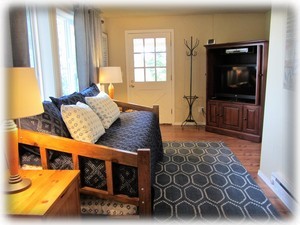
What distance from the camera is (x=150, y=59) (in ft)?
16.5

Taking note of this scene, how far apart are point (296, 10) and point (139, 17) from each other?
3.29 m

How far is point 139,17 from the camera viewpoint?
4926 mm

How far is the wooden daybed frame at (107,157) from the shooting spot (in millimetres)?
1649

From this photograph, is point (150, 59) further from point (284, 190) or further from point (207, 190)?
point (284, 190)

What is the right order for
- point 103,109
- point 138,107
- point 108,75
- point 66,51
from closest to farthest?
point 103,109
point 66,51
point 138,107
point 108,75

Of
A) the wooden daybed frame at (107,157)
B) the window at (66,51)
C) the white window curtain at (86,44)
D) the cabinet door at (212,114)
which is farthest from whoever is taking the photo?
the cabinet door at (212,114)

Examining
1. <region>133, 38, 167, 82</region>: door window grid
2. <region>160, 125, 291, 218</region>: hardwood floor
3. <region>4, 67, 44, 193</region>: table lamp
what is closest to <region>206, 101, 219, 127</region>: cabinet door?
<region>160, 125, 291, 218</region>: hardwood floor

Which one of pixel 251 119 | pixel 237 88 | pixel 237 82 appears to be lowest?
pixel 251 119

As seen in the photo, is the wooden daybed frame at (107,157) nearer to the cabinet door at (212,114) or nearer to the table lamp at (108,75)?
the table lamp at (108,75)

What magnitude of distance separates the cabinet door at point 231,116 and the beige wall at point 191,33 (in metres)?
0.74

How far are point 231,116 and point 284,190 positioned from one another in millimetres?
2181

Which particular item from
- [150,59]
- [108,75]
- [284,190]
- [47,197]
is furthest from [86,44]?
[284,190]

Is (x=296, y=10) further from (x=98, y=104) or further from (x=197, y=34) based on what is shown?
(x=197, y=34)

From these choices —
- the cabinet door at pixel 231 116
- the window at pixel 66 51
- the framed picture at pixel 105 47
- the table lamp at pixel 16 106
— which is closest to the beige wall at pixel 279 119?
the cabinet door at pixel 231 116
